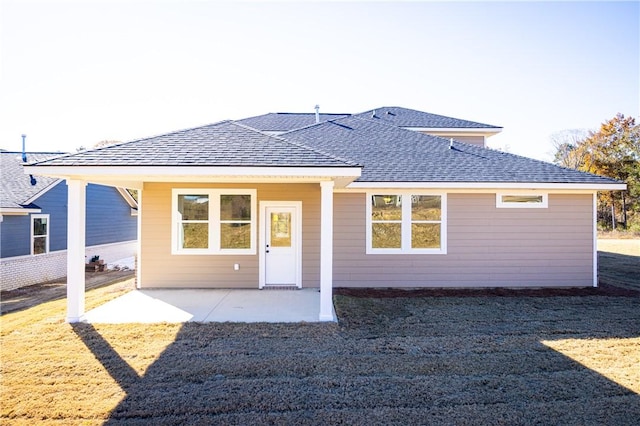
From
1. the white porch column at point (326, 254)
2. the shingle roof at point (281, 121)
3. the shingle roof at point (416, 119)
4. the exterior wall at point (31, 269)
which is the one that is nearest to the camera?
the white porch column at point (326, 254)

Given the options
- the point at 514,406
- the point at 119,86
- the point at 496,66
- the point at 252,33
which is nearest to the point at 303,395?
the point at 514,406

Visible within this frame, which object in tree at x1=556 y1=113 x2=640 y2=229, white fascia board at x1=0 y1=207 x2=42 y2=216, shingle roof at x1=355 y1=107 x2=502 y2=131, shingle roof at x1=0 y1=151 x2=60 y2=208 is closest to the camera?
white fascia board at x1=0 y1=207 x2=42 y2=216

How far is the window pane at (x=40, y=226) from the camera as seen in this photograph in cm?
1368

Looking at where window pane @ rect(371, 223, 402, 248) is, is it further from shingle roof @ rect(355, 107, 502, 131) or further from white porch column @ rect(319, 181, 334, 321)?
shingle roof @ rect(355, 107, 502, 131)

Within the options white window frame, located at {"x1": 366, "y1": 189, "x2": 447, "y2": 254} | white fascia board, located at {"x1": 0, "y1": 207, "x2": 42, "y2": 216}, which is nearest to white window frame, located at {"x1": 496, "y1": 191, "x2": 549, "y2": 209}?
white window frame, located at {"x1": 366, "y1": 189, "x2": 447, "y2": 254}

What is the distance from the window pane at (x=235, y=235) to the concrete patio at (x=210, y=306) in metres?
1.14

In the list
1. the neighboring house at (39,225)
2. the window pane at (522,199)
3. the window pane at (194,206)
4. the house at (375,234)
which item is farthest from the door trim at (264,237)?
the neighboring house at (39,225)

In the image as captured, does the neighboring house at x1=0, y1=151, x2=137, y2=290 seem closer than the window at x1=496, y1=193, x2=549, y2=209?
No

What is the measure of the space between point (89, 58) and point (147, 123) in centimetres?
2510

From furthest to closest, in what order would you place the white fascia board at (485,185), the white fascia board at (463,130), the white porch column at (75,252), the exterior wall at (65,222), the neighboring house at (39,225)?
the white fascia board at (463,130) → the exterior wall at (65,222) → the neighboring house at (39,225) → the white fascia board at (485,185) → the white porch column at (75,252)

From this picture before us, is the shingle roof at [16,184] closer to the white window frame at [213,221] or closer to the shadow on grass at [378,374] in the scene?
the white window frame at [213,221]

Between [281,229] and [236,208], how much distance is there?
1.28 metres

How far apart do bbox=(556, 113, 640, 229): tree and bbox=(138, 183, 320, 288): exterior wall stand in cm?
3166

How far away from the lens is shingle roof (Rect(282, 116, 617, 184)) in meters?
8.84
